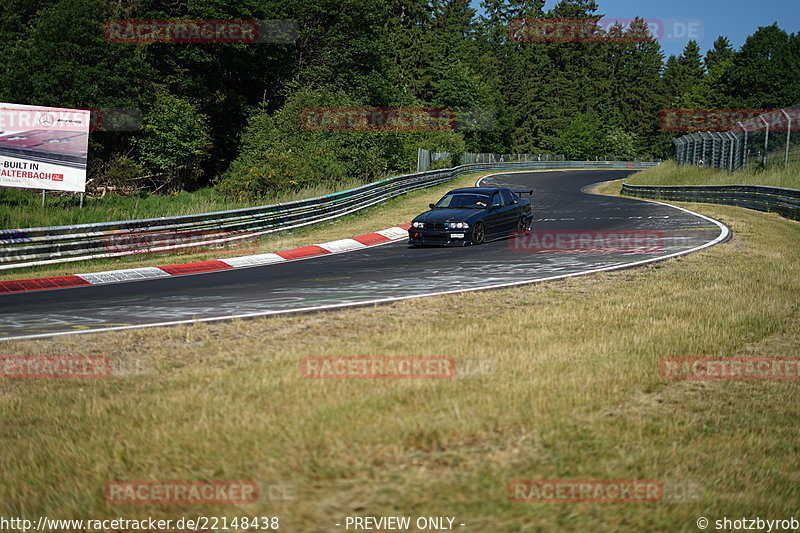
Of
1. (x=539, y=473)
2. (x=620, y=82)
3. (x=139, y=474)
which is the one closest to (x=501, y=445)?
(x=539, y=473)

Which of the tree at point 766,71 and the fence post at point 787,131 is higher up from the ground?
the tree at point 766,71

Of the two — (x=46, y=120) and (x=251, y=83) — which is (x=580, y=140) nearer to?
(x=251, y=83)

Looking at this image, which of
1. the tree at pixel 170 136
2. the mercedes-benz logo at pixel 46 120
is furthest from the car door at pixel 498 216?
the tree at pixel 170 136

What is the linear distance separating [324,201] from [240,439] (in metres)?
19.6

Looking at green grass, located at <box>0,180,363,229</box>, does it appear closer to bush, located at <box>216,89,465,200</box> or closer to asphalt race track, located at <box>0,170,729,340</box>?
bush, located at <box>216,89,465,200</box>

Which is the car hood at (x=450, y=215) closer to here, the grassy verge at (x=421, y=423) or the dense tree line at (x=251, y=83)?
the grassy verge at (x=421, y=423)

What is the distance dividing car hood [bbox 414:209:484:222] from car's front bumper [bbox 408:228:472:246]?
0.30m

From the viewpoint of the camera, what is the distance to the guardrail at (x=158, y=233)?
15.5 metres

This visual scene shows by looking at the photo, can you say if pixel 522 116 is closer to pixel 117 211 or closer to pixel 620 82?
pixel 620 82

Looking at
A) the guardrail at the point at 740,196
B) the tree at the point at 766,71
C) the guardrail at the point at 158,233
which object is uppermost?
the tree at the point at 766,71

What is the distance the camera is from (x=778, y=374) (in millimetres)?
6719

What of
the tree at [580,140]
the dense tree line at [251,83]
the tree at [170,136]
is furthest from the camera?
the tree at [580,140]

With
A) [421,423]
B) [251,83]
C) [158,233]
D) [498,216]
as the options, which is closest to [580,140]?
[251,83]

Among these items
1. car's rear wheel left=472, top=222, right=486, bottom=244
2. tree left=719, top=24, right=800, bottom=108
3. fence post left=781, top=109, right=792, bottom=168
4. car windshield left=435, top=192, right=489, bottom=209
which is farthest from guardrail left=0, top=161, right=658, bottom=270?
tree left=719, top=24, right=800, bottom=108
